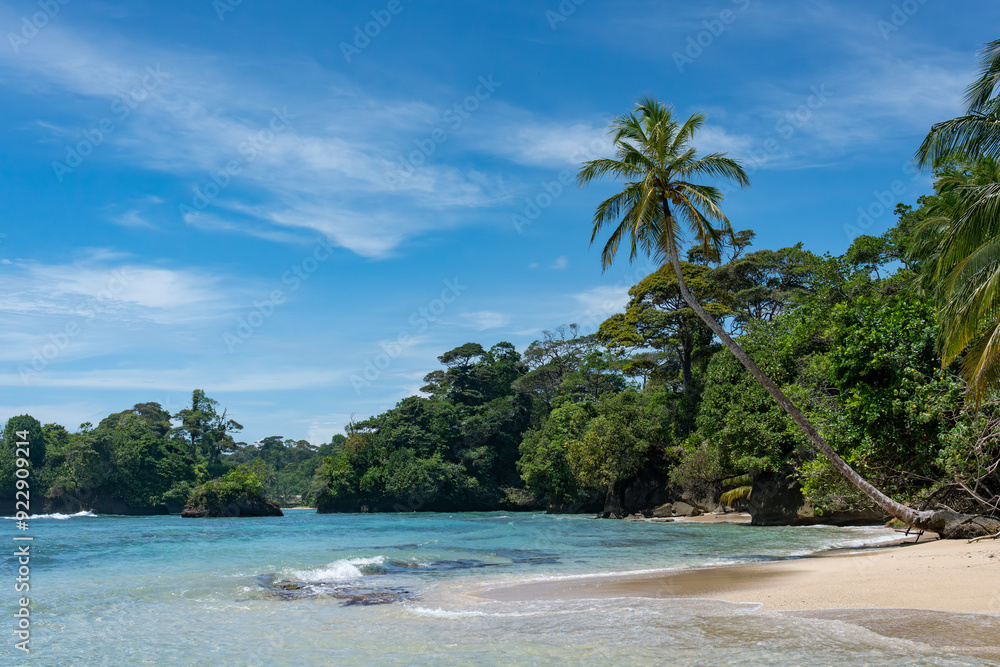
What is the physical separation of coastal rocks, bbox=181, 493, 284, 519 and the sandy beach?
51.0 m

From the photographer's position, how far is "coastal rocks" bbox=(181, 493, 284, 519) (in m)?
54.5

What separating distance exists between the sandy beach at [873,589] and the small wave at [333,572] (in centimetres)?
428

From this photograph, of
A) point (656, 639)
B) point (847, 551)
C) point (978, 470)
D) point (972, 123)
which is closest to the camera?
point (656, 639)

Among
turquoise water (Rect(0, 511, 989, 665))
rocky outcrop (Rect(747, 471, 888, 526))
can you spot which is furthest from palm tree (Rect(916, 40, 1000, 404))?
rocky outcrop (Rect(747, 471, 888, 526))

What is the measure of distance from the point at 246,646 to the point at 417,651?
2.23 metres

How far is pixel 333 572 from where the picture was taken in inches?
550

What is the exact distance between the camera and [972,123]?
419 inches

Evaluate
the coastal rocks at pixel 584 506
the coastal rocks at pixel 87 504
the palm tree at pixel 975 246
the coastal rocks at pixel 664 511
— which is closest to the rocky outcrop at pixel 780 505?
the coastal rocks at pixel 664 511

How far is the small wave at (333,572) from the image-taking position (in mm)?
13365

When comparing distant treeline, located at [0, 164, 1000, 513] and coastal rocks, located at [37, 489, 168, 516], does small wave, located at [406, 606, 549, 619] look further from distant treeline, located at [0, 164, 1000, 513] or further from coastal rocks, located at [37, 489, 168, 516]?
coastal rocks, located at [37, 489, 168, 516]

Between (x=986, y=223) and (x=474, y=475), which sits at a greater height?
(x=986, y=223)

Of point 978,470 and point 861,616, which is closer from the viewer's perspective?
point 861,616

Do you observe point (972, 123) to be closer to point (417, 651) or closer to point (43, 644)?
point (417, 651)

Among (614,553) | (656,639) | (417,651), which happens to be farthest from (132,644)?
(614,553)
